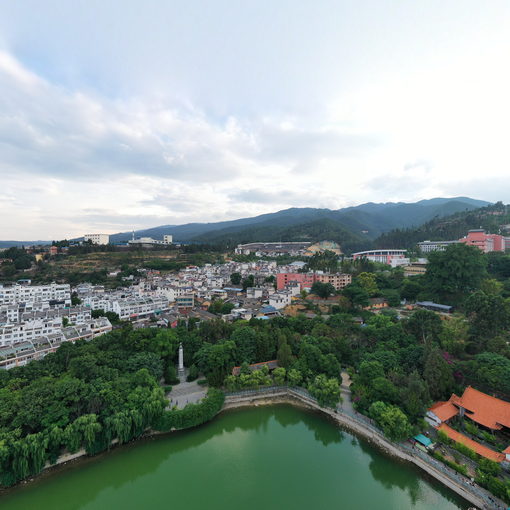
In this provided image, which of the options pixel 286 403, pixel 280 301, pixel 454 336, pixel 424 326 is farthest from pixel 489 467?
pixel 280 301

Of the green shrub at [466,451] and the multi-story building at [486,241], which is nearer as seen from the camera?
the green shrub at [466,451]

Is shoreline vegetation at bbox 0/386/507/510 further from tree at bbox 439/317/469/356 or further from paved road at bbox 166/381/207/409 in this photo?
tree at bbox 439/317/469/356

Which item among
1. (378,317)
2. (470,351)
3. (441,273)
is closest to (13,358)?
(378,317)

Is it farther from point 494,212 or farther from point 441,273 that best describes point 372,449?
point 494,212

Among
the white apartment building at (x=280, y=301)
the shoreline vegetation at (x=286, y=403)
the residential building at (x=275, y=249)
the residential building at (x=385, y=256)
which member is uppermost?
the residential building at (x=275, y=249)

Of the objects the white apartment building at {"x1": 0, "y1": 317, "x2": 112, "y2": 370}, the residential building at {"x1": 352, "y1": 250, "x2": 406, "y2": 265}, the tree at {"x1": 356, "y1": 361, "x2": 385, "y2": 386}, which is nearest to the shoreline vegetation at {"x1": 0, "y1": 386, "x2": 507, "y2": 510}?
the tree at {"x1": 356, "y1": 361, "x2": 385, "y2": 386}

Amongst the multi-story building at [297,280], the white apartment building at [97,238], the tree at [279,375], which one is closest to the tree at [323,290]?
the multi-story building at [297,280]

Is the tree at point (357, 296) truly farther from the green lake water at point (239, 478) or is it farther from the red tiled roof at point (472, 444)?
the red tiled roof at point (472, 444)
